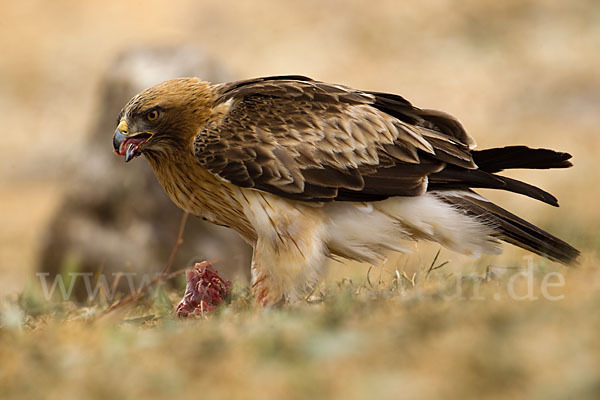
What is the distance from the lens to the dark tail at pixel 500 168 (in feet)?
17.4

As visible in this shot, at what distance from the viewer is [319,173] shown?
17.1 ft

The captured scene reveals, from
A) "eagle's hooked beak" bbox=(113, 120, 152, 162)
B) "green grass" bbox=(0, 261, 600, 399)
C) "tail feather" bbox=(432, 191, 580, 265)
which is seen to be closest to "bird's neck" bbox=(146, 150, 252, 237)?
"eagle's hooked beak" bbox=(113, 120, 152, 162)

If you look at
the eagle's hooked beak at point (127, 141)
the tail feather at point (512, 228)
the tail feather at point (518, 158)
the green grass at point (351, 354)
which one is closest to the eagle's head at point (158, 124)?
the eagle's hooked beak at point (127, 141)

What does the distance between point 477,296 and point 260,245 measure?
1735mm

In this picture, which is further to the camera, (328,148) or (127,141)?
(127,141)

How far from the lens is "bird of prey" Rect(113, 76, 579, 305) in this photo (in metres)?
5.16

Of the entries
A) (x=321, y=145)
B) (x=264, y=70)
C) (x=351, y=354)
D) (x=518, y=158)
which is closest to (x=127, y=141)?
(x=321, y=145)

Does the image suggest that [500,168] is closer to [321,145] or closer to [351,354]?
[321,145]

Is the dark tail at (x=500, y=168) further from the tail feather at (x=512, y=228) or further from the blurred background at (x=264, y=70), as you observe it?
the blurred background at (x=264, y=70)

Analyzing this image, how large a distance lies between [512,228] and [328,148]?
1.37 metres

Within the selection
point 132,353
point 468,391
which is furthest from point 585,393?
point 132,353

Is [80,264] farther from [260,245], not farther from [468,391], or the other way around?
[468,391]

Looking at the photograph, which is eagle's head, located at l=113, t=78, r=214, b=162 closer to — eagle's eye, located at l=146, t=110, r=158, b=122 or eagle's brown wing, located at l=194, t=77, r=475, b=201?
eagle's eye, located at l=146, t=110, r=158, b=122

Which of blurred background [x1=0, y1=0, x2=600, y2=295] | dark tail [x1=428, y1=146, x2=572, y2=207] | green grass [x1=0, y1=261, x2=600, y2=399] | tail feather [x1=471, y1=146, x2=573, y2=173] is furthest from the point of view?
blurred background [x1=0, y1=0, x2=600, y2=295]
